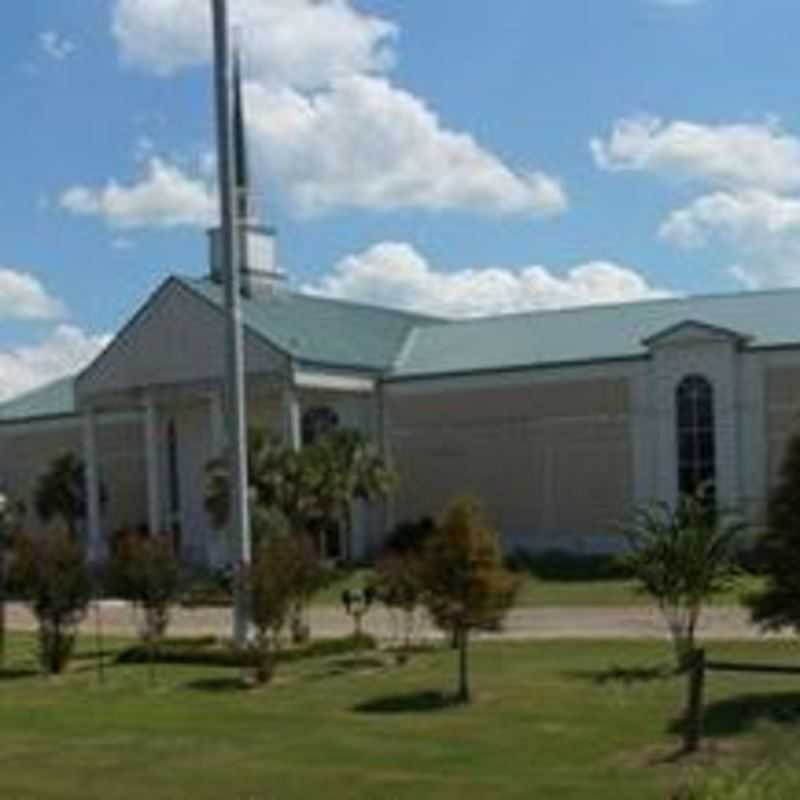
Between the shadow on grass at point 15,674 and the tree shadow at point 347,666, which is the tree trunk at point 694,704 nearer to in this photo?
the tree shadow at point 347,666

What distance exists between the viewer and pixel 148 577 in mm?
35375

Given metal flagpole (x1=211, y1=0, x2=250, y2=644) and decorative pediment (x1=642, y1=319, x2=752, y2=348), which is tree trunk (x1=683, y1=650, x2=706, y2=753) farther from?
decorative pediment (x1=642, y1=319, x2=752, y2=348)

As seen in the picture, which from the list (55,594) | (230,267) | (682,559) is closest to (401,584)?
(682,559)

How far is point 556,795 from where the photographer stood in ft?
56.2

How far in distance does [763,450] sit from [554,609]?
19559 millimetres

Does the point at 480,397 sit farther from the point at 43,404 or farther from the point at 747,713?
the point at 747,713

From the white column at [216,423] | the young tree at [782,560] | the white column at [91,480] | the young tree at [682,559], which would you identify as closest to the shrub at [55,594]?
the young tree at [682,559]

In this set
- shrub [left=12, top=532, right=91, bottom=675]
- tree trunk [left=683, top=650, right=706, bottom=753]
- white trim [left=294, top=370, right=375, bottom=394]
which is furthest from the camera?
white trim [left=294, top=370, right=375, bottom=394]

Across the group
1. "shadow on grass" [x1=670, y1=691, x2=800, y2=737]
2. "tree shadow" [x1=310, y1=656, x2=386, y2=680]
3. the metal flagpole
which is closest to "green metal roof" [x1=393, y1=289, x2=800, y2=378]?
the metal flagpole

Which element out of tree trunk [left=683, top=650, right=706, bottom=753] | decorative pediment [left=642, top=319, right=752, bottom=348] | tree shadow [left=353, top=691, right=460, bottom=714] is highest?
decorative pediment [left=642, top=319, right=752, bottom=348]

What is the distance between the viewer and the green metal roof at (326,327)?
240 feet

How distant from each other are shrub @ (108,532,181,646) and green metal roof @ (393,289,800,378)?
35.0m

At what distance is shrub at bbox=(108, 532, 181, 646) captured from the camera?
116 ft

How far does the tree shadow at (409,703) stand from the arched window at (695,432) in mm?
42873
